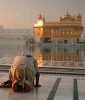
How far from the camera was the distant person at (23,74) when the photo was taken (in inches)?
146

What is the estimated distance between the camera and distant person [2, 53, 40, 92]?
3.71m

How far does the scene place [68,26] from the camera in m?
36.5

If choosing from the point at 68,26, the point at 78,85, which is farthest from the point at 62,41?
the point at 78,85

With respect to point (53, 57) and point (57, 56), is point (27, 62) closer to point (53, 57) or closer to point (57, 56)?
point (53, 57)

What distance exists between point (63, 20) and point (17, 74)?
3341cm

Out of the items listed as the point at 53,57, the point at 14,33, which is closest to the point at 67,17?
the point at 53,57

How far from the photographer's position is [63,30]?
36656 mm

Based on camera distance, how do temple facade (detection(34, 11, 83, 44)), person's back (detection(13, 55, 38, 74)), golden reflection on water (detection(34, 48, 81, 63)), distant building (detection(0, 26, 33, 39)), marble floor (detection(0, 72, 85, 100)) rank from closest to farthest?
marble floor (detection(0, 72, 85, 100)), person's back (detection(13, 55, 38, 74)), golden reflection on water (detection(34, 48, 81, 63)), temple facade (detection(34, 11, 83, 44)), distant building (detection(0, 26, 33, 39))

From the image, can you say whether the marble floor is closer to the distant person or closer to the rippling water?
the distant person

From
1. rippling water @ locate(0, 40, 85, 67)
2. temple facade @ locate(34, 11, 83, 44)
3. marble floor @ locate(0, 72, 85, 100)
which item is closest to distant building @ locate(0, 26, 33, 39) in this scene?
temple facade @ locate(34, 11, 83, 44)

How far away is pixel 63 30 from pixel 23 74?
33.1m

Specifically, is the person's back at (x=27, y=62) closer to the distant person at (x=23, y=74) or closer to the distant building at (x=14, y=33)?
the distant person at (x=23, y=74)

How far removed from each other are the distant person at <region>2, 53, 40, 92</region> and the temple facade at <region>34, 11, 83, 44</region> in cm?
3232

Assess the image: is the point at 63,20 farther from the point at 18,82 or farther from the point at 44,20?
the point at 18,82
